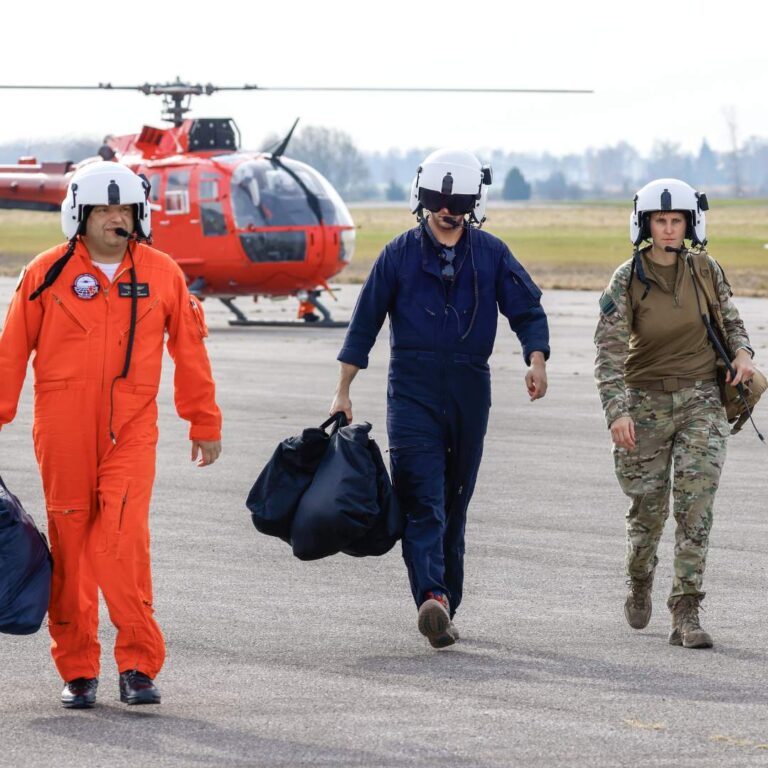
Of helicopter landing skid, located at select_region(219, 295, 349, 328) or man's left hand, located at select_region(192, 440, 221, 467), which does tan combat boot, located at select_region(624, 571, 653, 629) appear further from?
helicopter landing skid, located at select_region(219, 295, 349, 328)

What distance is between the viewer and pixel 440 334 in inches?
265

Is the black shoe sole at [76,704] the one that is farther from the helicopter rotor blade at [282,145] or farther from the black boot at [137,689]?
the helicopter rotor blade at [282,145]

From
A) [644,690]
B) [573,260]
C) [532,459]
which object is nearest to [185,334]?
[644,690]

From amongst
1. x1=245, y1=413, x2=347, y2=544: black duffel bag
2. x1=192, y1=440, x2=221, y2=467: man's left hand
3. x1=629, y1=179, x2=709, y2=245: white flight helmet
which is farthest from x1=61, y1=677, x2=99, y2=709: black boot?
x1=629, y1=179, x2=709, y2=245: white flight helmet

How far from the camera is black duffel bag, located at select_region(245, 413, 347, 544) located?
21.6 ft

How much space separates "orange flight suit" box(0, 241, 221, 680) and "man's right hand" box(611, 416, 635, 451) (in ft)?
6.24

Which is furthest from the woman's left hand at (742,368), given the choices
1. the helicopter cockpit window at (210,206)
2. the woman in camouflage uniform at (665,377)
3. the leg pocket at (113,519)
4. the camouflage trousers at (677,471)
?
the helicopter cockpit window at (210,206)

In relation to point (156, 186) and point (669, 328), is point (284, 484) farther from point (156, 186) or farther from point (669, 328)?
point (156, 186)

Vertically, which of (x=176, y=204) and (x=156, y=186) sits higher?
(x=156, y=186)

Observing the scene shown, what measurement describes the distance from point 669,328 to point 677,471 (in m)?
0.58

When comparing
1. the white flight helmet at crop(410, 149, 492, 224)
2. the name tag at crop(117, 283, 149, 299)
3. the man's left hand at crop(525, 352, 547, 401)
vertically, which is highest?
the white flight helmet at crop(410, 149, 492, 224)

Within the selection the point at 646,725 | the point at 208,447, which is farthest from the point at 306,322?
the point at 646,725

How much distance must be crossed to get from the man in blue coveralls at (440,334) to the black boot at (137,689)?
134 cm

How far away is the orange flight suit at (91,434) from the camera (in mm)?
5707
